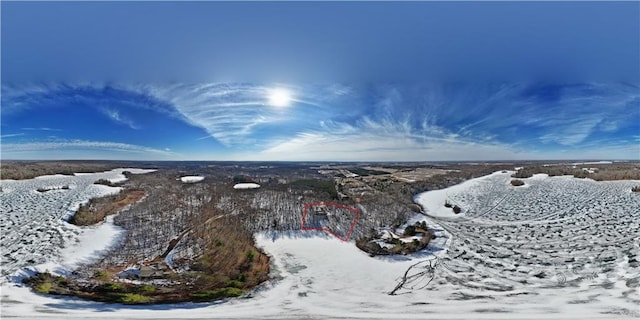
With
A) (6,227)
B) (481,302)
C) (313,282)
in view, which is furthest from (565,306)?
(6,227)

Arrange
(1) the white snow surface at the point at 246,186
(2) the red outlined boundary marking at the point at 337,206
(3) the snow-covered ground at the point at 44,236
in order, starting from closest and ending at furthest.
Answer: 1. (3) the snow-covered ground at the point at 44,236
2. (2) the red outlined boundary marking at the point at 337,206
3. (1) the white snow surface at the point at 246,186

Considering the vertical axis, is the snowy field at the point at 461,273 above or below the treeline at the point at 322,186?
below

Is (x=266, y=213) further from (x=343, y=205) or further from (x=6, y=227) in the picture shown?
(x=6, y=227)

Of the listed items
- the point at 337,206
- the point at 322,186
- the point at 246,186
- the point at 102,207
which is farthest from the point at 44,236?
the point at 246,186

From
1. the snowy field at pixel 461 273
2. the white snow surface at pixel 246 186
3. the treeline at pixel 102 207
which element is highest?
the white snow surface at pixel 246 186

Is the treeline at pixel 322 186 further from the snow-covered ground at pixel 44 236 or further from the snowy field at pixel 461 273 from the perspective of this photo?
the snow-covered ground at pixel 44 236

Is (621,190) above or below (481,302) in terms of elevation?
above

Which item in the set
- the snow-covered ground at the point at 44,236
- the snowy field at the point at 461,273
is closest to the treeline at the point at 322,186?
the snowy field at the point at 461,273

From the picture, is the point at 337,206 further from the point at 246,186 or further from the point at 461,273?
the point at 246,186
